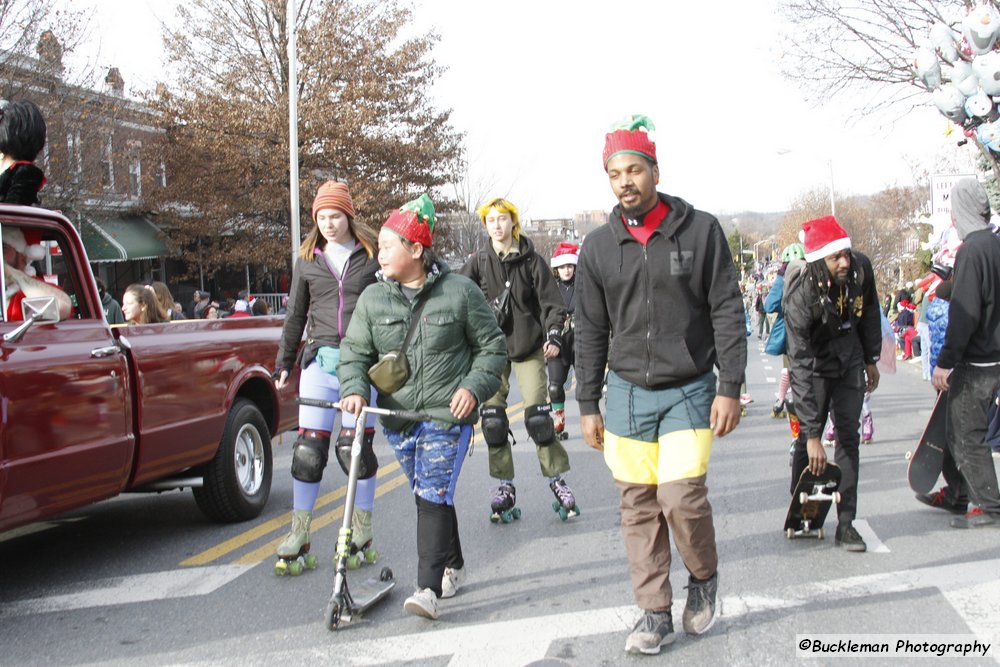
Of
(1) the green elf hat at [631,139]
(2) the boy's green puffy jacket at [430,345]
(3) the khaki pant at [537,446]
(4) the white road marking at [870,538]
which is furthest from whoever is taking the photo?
(3) the khaki pant at [537,446]

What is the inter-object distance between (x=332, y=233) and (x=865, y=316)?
3.07 metres

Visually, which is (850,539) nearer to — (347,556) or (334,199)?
(347,556)

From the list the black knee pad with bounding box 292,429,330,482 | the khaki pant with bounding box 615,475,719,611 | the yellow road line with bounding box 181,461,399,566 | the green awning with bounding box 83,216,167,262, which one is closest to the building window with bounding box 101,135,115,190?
the green awning with bounding box 83,216,167,262

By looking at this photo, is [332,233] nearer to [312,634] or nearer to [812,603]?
[312,634]

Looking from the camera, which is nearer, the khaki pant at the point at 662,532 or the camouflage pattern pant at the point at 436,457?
the khaki pant at the point at 662,532

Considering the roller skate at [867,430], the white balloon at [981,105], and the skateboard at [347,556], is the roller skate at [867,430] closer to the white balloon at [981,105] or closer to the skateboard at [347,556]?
the white balloon at [981,105]

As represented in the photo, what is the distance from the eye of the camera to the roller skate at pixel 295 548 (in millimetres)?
5418

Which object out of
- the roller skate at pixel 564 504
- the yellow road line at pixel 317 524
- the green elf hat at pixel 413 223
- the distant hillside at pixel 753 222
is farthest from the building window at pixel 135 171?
the distant hillside at pixel 753 222

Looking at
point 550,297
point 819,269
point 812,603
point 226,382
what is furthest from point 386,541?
point 819,269

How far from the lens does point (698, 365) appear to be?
4246 mm

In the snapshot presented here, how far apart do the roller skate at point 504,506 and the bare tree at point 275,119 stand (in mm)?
21029

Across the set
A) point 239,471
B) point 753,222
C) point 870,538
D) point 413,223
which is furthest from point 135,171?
point 753,222

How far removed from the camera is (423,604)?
449cm

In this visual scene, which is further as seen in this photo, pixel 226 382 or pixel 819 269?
pixel 226 382
